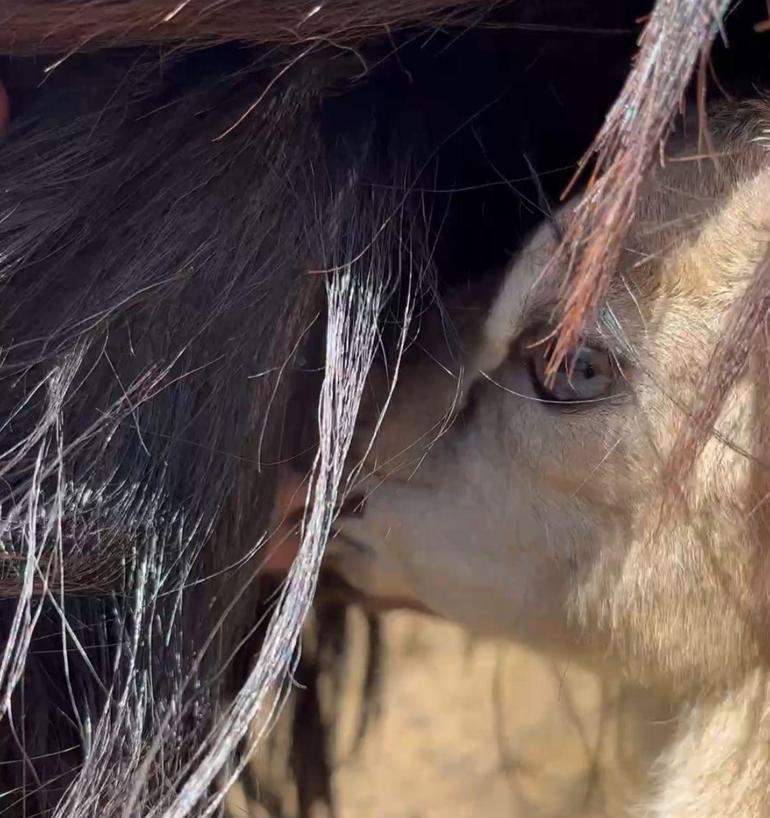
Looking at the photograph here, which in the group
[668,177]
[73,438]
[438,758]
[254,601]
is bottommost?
[438,758]

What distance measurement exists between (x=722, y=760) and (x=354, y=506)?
0.26 m

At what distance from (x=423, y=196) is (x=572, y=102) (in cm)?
10

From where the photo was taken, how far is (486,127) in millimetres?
551

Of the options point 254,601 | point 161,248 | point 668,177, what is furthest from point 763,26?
point 254,601

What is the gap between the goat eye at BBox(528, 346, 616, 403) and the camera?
558 millimetres

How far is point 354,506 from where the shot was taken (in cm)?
62

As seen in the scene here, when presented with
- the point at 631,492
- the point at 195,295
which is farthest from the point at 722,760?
the point at 195,295

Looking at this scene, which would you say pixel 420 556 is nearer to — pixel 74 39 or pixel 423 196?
pixel 423 196

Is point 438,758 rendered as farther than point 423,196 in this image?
Yes

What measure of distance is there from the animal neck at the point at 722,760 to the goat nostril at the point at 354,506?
231mm

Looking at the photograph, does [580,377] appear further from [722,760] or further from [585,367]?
[722,760]

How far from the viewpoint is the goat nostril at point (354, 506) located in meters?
0.62

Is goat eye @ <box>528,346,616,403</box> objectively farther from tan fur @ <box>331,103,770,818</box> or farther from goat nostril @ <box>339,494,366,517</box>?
goat nostril @ <box>339,494,366,517</box>

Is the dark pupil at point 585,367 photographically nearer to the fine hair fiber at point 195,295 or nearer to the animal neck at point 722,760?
the fine hair fiber at point 195,295
